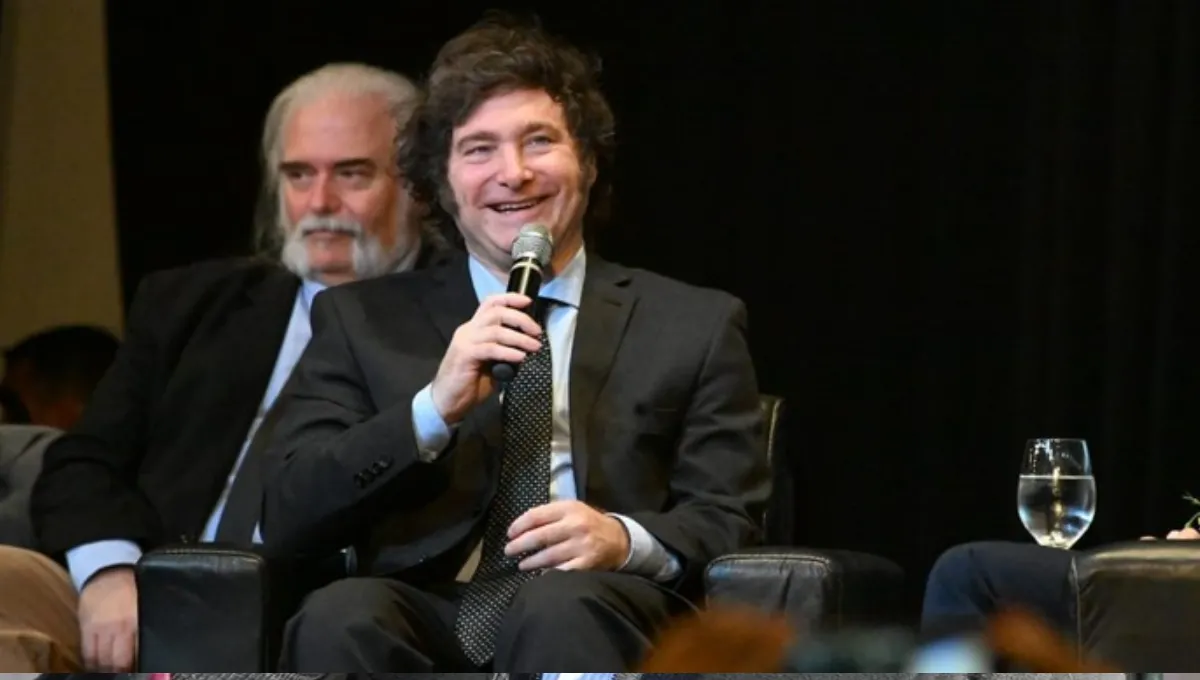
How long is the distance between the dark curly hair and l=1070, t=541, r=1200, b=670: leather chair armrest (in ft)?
3.20

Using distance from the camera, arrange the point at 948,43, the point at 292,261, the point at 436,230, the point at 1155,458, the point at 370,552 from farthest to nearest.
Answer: the point at 948,43 → the point at 1155,458 → the point at 292,261 → the point at 436,230 → the point at 370,552

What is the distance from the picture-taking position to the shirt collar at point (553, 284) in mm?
2650

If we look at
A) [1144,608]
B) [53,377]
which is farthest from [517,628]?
[53,377]

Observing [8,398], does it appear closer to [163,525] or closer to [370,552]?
[163,525]

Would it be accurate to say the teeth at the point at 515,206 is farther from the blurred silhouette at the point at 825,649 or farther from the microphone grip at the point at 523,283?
the blurred silhouette at the point at 825,649

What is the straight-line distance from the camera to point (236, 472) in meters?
2.99

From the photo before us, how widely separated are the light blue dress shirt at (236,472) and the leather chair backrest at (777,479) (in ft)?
2.47

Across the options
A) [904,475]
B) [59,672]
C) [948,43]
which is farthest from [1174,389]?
[59,672]

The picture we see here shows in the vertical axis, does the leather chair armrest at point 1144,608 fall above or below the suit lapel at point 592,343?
below

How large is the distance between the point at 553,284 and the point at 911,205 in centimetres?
116

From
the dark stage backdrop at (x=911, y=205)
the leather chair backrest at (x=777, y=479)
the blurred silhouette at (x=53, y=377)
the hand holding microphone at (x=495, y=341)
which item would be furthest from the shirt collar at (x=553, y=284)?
the blurred silhouette at (x=53, y=377)

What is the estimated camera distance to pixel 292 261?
308 cm

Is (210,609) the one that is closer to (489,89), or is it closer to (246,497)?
(246,497)

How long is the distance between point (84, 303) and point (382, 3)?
1.06m
